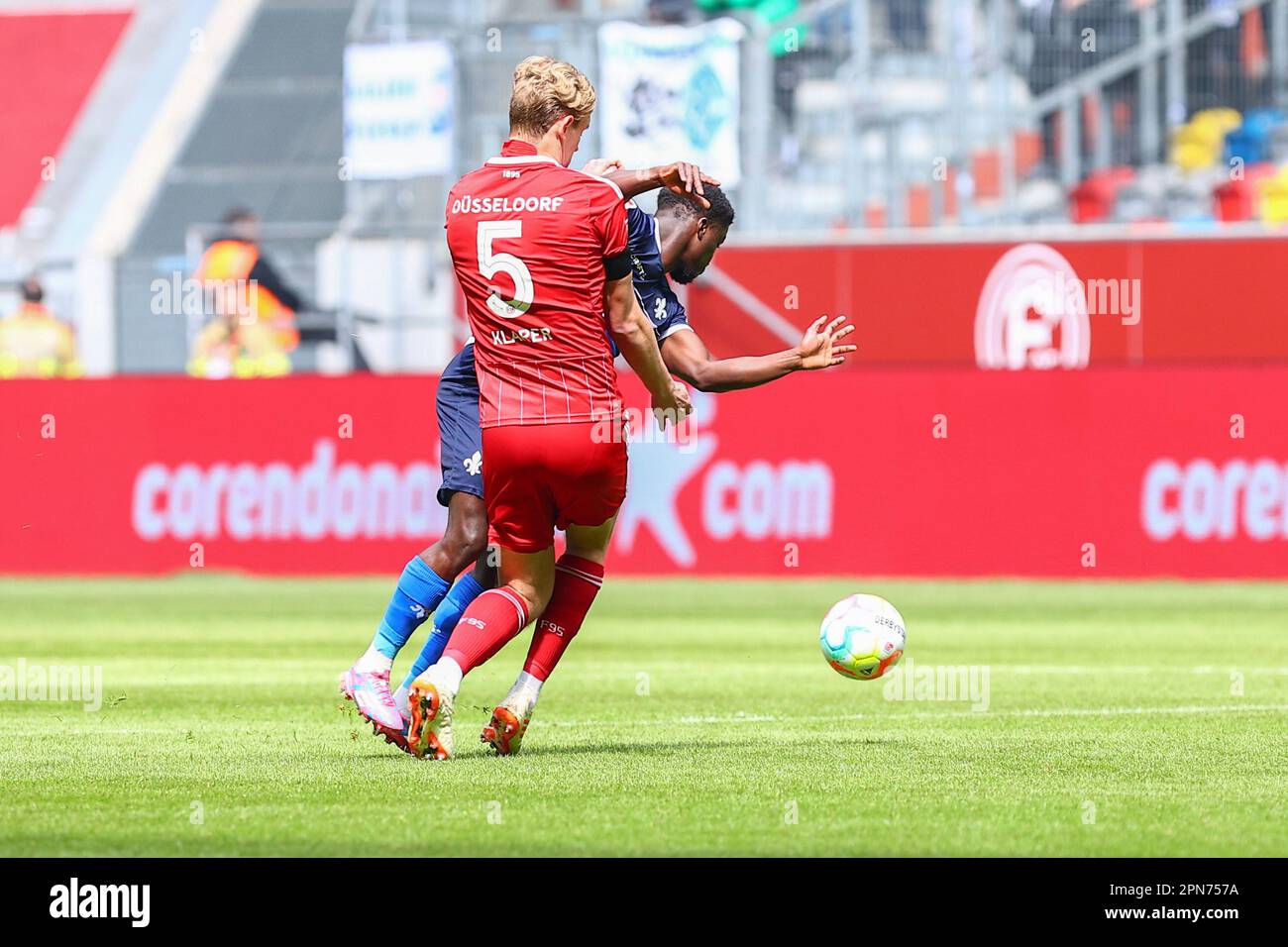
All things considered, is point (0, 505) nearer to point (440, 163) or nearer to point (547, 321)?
point (440, 163)

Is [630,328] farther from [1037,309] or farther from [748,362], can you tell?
[1037,309]

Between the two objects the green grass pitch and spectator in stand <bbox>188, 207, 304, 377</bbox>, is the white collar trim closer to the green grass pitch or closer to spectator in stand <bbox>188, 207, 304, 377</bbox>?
the green grass pitch

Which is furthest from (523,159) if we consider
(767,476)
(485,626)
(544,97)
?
(767,476)

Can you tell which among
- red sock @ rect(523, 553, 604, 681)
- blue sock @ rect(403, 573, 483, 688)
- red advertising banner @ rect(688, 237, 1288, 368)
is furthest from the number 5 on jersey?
red advertising banner @ rect(688, 237, 1288, 368)

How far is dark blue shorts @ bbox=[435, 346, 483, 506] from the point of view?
891 centimetres

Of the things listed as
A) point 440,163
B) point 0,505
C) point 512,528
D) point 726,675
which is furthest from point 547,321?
point 440,163

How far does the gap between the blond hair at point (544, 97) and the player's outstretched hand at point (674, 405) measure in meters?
1.02

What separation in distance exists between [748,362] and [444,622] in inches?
64.1

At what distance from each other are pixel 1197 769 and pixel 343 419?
46.2ft

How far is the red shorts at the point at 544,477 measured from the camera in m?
8.06

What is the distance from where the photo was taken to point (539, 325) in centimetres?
808

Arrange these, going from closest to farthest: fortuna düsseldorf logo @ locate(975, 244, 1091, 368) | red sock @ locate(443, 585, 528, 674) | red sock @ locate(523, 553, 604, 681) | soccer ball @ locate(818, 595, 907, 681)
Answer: red sock @ locate(443, 585, 528, 674)
red sock @ locate(523, 553, 604, 681)
soccer ball @ locate(818, 595, 907, 681)
fortuna düsseldorf logo @ locate(975, 244, 1091, 368)

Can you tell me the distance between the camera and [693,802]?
724cm

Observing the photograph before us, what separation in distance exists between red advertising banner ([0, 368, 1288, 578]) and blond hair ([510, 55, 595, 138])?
12.3m
